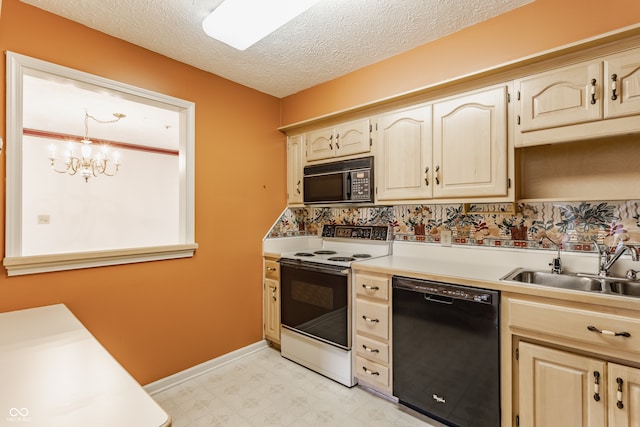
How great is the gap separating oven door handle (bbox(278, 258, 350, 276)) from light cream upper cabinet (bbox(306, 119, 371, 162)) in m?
0.96

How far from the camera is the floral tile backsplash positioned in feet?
5.74

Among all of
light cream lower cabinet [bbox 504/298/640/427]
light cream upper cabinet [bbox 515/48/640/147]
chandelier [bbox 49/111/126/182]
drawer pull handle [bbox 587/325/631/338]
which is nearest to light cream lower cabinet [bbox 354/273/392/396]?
light cream lower cabinet [bbox 504/298/640/427]

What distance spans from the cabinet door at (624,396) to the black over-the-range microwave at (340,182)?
1.63 m

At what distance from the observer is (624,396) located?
131 centimetres

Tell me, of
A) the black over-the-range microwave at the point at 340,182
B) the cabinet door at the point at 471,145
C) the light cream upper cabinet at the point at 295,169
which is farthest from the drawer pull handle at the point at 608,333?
the light cream upper cabinet at the point at 295,169

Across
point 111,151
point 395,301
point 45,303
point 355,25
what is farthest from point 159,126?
point 395,301

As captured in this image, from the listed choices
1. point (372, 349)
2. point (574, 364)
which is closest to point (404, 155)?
point (372, 349)

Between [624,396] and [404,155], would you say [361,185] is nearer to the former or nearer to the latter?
[404,155]

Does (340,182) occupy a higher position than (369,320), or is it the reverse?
(340,182)

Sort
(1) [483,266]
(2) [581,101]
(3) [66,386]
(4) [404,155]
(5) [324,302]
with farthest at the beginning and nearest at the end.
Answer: (5) [324,302], (4) [404,155], (1) [483,266], (2) [581,101], (3) [66,386]

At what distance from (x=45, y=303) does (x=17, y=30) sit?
5.10 ft

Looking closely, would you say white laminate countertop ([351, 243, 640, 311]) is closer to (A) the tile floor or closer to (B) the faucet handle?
(B) the faucet handle

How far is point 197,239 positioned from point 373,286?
1449 millimetres

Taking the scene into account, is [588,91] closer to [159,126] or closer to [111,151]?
[159,126]
